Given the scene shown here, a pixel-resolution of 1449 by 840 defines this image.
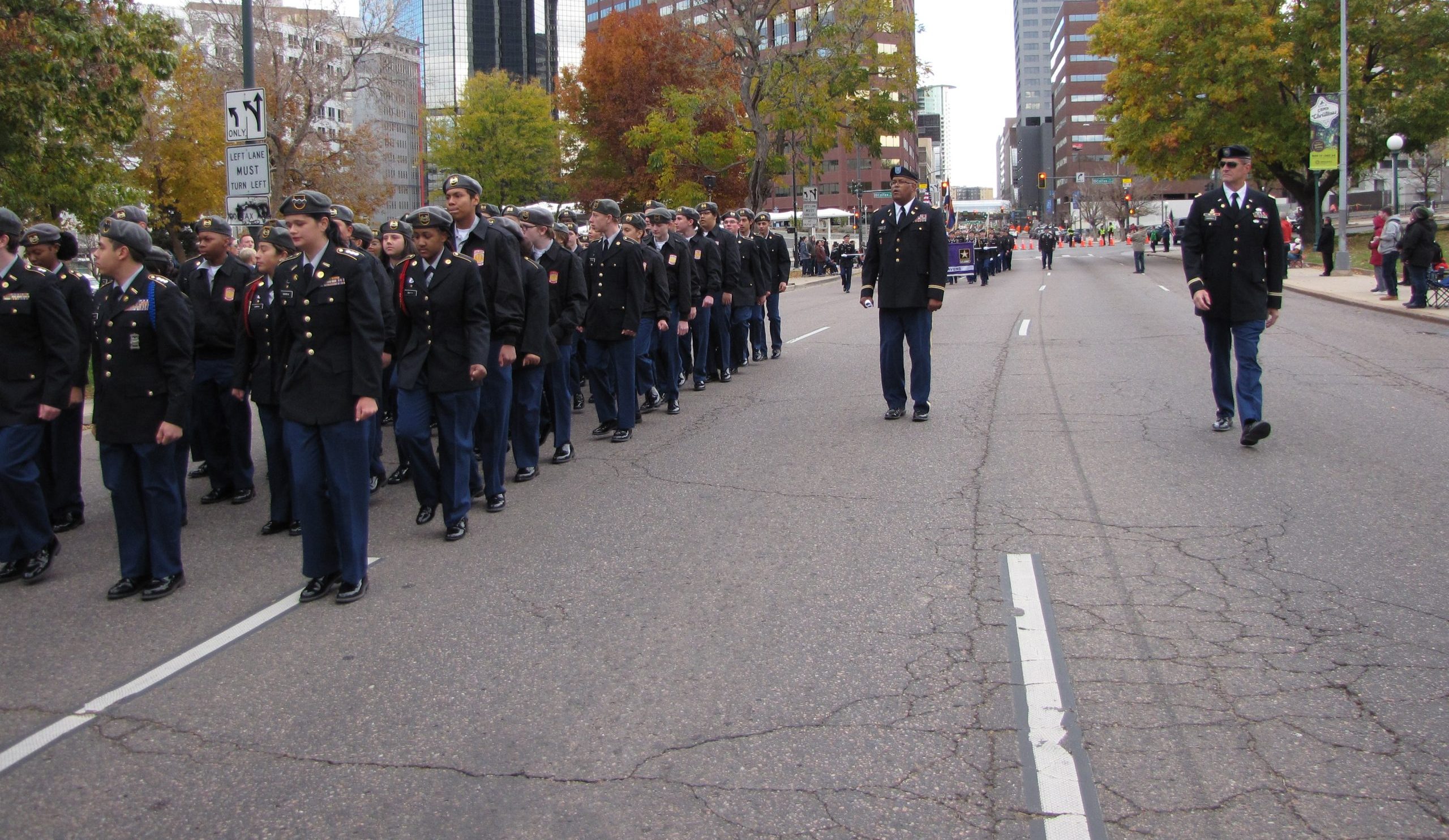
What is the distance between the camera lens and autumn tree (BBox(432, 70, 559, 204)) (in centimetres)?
7512

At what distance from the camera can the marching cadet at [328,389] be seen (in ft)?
18.7

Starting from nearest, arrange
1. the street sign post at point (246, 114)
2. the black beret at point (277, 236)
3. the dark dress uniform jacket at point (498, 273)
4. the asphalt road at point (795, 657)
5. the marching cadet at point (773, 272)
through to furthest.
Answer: the asphalt road at point (795, 657) < the black beret at point (277, 236) < the dark dress uniform jacket at point (498, 273) < the marching cadet at point (773, 272) < the street sign post at point (246, 114)

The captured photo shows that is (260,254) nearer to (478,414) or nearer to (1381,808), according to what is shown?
(478,414)

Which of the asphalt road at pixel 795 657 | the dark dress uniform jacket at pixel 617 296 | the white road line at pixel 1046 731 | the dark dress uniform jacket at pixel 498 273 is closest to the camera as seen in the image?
the white road line at pixel 1046 731

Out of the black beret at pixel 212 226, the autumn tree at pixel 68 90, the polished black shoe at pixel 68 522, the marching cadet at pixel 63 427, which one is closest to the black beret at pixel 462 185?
the black beret at pixel 212 226

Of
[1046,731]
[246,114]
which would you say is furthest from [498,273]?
[246,114]

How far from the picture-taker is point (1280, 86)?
46.7 m

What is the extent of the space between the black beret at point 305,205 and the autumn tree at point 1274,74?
45.9 m

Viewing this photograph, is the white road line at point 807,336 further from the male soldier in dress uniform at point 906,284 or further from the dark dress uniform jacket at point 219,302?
the dark dress uniform jacket at point 219,302

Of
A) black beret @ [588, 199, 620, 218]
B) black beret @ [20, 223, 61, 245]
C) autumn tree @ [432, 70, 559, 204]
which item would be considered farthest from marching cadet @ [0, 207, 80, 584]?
autumn tree @ [432, 70, 559, 204]

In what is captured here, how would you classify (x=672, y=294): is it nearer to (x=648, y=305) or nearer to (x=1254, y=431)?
(x=648, y=305)

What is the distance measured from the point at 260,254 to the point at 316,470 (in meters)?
1.63

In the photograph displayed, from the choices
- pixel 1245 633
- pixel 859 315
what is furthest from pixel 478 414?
pixel 859 315

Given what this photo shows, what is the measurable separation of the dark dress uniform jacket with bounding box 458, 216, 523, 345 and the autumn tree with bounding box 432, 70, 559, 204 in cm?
6913
